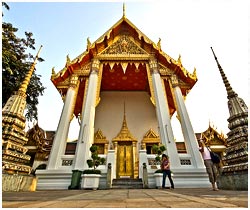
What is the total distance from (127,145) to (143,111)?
245 centimetres

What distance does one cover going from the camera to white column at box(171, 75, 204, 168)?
7484 millimetres

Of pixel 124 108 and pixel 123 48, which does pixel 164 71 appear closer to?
pixel 123 48

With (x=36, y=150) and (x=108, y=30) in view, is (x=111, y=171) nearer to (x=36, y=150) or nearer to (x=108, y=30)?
(x=108, y=30)

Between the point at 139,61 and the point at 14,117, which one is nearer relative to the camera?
the point at 14,117

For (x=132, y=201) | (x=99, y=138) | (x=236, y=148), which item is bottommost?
(x=132, y=201)

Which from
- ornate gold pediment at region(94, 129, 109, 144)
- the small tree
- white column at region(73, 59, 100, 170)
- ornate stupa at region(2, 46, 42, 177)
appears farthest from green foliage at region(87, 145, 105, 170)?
ornate gold pediment at region(94, 129, 109, 144)

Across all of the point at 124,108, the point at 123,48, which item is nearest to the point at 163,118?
the point at 124,108

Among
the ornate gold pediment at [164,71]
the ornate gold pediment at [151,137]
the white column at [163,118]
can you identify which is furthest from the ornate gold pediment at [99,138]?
the ornate gold pediment at [164,71]

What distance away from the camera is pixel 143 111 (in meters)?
12.0

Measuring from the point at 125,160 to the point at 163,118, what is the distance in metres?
3.35

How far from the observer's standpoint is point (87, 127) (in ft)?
25.5

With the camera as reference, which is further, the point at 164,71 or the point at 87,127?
the point at 164,71

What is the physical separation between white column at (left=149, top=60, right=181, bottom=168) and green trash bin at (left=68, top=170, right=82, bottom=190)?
3272 millimetres

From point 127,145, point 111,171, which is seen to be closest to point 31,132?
point 127,145
